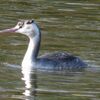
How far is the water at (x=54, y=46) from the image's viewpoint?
58.1ft

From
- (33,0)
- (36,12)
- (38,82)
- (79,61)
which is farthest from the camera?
(33,0)

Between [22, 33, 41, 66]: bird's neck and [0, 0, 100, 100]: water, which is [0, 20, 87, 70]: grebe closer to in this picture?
[22, 33, 41, 66]: bird's neck

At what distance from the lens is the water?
58.1ft

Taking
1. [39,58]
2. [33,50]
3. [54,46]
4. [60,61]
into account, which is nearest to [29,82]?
[39,58]

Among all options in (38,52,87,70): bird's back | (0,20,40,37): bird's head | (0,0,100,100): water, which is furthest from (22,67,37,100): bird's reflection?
(0,20,40,37): bird's head

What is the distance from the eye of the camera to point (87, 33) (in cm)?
2439

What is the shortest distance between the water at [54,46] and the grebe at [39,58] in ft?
0.96

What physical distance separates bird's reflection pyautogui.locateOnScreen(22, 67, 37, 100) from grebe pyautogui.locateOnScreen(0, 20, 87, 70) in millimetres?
318

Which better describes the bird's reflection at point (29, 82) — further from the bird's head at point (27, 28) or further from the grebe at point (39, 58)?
the bird's head at point (27, 28)

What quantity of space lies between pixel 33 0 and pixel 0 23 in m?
5.47

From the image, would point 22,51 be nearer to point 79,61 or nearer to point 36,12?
point 79,61

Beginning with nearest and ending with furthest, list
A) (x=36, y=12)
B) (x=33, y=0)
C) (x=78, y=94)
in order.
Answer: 1. (x=78, y=94)
2. (x=36, y=12)
3. (x=33, y=0)

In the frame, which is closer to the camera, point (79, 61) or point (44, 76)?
point (44, 76)

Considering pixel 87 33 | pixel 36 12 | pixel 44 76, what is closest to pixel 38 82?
pixel 44 76
